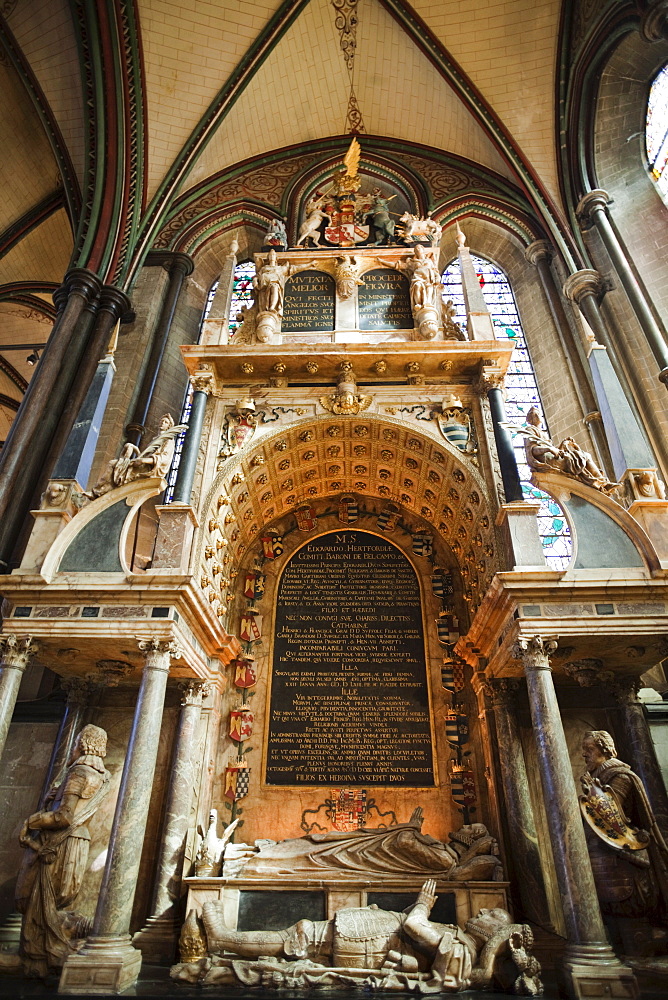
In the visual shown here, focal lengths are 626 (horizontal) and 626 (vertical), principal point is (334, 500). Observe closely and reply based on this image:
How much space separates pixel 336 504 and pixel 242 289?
599cm

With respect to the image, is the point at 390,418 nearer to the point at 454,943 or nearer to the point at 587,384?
the point at 587,384

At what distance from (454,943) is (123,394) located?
991cm

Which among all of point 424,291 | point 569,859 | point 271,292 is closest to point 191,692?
point 569,859

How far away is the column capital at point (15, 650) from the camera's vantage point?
7.30m

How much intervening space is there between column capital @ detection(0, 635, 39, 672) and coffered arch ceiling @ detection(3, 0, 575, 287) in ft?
26.4

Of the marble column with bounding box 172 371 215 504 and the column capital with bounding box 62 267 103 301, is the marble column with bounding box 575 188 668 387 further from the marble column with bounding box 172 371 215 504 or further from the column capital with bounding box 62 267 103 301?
the column capital with bounding box 62 267 103 301

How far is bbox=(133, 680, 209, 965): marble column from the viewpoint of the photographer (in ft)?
23.1

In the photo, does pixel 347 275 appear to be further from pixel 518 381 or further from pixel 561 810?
pixel 561 810

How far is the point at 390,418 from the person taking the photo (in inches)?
386

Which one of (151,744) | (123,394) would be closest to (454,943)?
(151,744)

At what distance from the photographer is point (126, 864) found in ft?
20.8

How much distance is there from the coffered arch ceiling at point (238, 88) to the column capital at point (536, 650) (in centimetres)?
851

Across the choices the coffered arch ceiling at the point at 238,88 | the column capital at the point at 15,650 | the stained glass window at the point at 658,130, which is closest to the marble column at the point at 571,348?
the coffered arch ceiling at the point at 238,88

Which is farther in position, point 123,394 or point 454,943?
point 123,394
